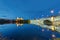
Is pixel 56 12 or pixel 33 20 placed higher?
pixel 56 12

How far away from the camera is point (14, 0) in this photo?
1.80 m

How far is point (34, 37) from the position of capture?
70.9 inches

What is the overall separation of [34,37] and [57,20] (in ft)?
1.43

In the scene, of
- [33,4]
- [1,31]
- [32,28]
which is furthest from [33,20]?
[1,31]

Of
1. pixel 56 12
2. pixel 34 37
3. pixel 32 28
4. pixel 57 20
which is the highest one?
pixel 56 12

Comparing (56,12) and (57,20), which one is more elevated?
(56,12)

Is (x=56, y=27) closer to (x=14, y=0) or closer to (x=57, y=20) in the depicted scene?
(x=57, y=20)

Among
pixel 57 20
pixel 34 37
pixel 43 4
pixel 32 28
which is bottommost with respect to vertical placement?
pixel 34 37

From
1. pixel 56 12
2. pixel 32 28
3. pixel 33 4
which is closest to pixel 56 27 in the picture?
pixel 56 12

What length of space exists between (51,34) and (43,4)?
0.47 m

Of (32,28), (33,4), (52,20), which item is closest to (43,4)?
(33,4)

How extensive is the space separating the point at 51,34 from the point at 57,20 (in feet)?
0.76

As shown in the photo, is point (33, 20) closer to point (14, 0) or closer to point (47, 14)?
point (47, 14)

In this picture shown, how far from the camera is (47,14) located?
180 centimetres
